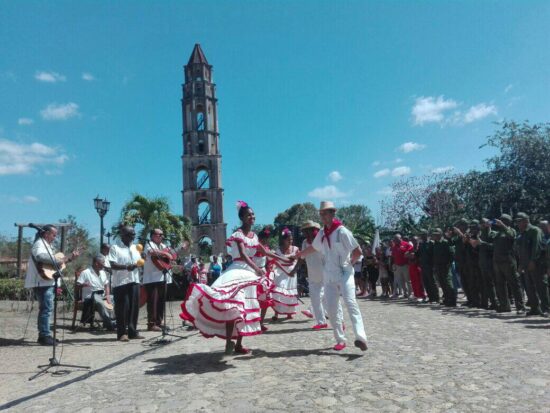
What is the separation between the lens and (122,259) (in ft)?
28.4

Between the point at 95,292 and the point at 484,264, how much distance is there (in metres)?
8.88

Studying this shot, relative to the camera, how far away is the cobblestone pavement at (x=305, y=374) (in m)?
4.20

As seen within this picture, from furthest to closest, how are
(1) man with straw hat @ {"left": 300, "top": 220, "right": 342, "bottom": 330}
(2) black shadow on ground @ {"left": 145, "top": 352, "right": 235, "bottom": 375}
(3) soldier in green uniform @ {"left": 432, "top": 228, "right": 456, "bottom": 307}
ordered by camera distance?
1. (3) soldier in green uniform @ {"left": 432, "top": 228, "right": 456, "bottom": 307}
2. (1) man with straw hat @ {"left": 300, "top": 220, "right": 342, "bottom": 330}
3. (2) black shadow on ground @ {"left": 145, "top": 352, "right": 235, "bottom": 375}

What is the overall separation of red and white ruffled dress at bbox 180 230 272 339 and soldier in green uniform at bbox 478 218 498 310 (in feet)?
22.6

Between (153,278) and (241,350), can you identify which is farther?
(153,278)

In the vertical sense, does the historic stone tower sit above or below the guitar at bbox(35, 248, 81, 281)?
above

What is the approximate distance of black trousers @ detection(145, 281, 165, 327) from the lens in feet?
32.1

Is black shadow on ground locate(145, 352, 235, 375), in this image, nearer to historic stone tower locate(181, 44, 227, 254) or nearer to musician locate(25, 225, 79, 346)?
musician locate(25, 225, 79, 346)

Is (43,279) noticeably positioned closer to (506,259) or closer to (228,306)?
(228,306)

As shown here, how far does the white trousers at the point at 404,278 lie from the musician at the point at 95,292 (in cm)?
913

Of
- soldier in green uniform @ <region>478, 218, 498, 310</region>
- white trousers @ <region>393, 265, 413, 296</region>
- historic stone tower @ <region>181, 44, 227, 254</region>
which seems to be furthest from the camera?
historic stone tower @ <region>181, 44, 227, 254</region>

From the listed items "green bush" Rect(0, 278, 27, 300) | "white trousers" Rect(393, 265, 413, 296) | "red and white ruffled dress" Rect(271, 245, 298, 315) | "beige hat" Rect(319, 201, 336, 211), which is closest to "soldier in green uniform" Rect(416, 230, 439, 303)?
"white trousers" Rect(393, 265, 413, 296)

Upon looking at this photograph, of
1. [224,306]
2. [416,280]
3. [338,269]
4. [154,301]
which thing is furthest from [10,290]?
[338,269]

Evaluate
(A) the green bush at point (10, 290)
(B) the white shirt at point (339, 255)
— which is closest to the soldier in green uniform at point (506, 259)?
(B) the white shirt at point (339, 255)
